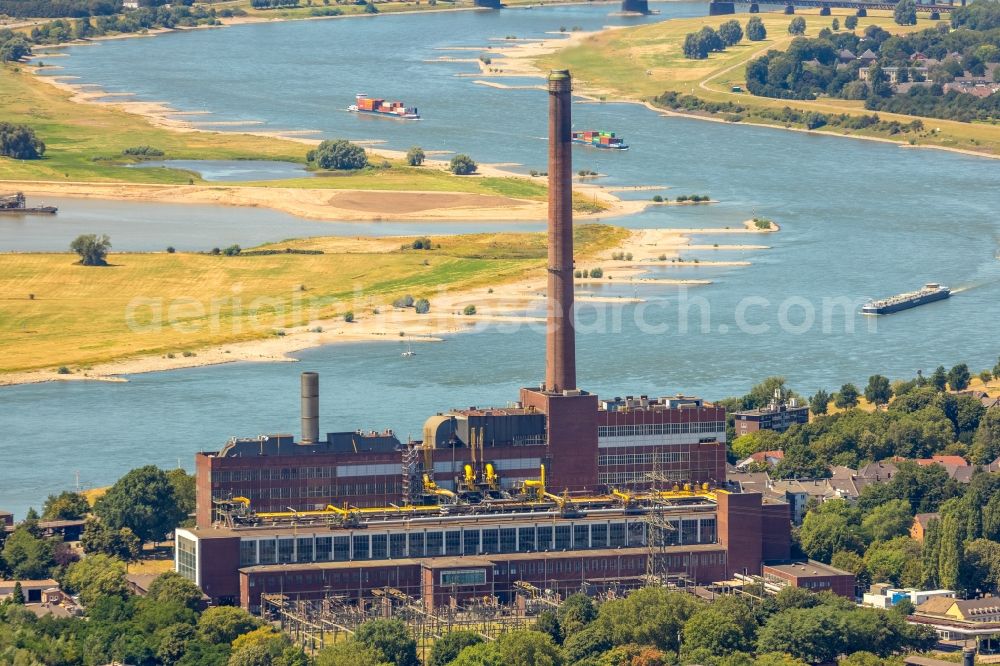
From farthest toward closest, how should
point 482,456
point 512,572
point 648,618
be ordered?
point 482,456 → point 512,572 → point 648,618

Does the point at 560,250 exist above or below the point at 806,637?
above

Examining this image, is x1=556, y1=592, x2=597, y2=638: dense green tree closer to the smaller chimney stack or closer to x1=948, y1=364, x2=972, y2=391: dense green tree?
the smaller chimney stack

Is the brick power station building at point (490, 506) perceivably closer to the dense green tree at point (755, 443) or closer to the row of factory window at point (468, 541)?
the row of factory window at point (468, 541)

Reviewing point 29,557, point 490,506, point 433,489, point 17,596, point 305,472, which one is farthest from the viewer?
point 433,489

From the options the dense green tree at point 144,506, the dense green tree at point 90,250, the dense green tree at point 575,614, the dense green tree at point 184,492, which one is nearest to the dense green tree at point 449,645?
the dense green tree at point 575,614

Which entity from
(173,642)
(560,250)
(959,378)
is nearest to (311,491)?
(173,642)

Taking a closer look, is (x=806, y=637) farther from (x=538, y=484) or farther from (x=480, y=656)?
(x=538, y=484)

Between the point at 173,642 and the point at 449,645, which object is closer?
the point at 449,645
